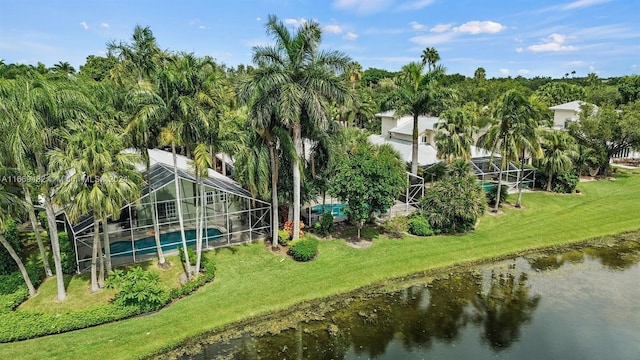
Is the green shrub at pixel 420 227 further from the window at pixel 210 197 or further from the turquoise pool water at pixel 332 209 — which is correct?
the window at pixel 210 197

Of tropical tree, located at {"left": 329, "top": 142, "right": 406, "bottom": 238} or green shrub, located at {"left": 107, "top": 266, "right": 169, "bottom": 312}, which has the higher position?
tropical tree, located at {"left": 329, "top": 142, "right": 406, "bottom": 238}

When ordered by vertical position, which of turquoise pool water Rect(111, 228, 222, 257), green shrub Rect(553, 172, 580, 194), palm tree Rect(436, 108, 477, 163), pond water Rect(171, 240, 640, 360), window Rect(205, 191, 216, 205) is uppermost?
palm tree Rect(436, 108, 477, 163)

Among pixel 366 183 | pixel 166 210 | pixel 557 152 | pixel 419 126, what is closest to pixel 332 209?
pixel 366 183

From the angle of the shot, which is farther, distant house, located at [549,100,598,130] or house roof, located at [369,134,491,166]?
distant house, located at [549,100,598,130]

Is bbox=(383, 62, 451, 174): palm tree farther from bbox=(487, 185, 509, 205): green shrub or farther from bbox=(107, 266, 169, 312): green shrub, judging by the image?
bbox=(107, 266, 169, 312): green shrub

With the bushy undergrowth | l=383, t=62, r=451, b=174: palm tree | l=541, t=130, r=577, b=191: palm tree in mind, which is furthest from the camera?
l=541, t=130, r=577, b=191: palm tree

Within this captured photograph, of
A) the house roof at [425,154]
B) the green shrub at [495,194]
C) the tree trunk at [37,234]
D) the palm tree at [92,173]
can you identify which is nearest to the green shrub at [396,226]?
the house roof at [425,154]

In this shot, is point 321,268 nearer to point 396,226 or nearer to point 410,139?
point 396,226

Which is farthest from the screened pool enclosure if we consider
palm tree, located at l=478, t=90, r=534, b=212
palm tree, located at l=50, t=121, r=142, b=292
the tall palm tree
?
palm tree, located at l=478, t=90, r=534, b=212
